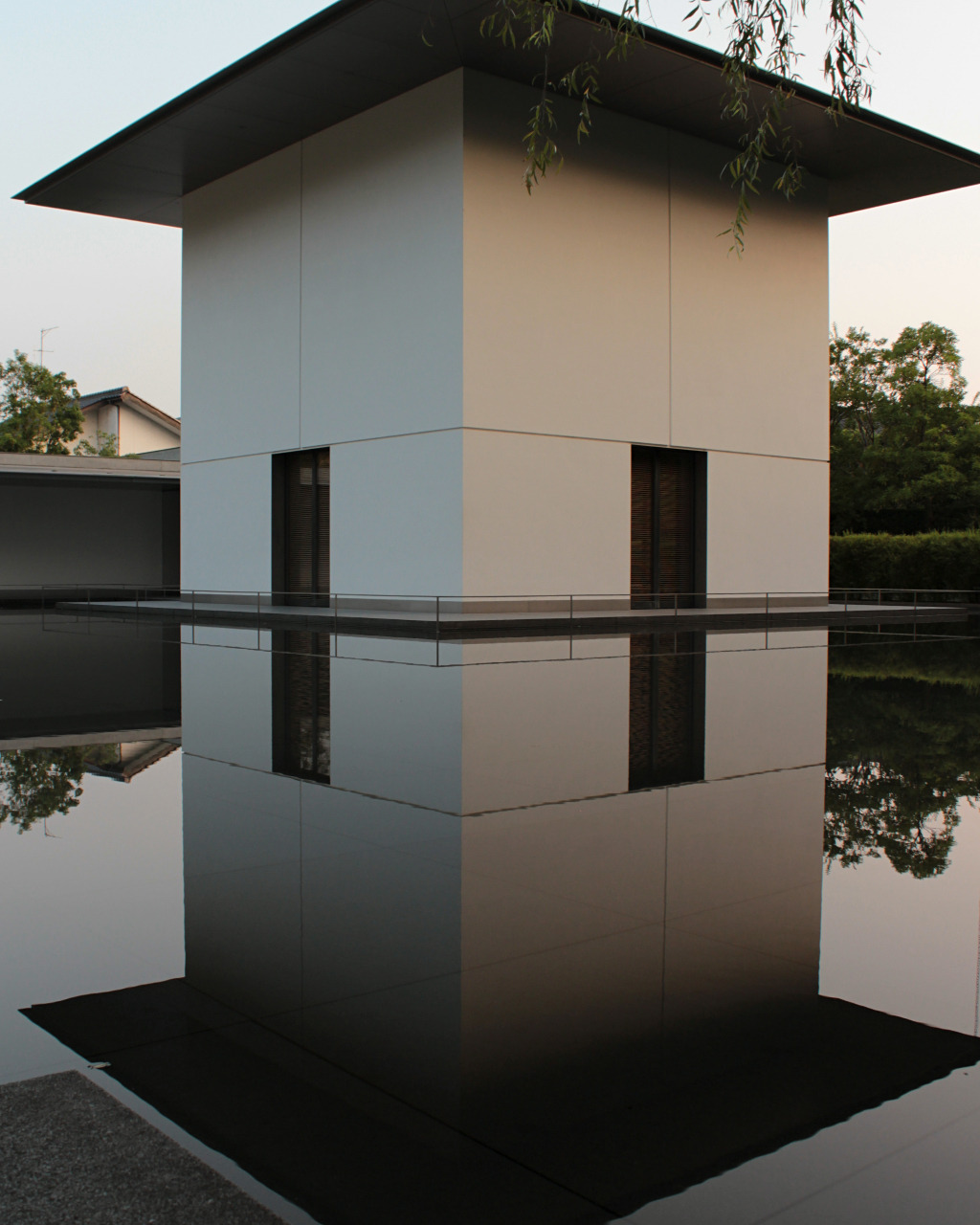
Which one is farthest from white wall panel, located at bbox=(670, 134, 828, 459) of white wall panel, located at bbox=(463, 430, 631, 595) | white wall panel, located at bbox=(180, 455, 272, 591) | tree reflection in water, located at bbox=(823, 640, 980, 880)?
tree reflection in water, located at bbox=(823, 640, 980, 880)

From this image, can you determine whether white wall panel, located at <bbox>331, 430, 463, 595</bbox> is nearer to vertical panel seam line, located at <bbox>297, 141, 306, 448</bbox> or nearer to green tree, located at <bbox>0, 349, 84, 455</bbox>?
vertical panel seam line, located at <bbox>297, 141, 306, 448</bbox>

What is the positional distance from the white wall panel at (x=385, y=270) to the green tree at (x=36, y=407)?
3705 centimetres

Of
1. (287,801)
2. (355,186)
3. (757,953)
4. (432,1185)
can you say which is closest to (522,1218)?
(432,1185)

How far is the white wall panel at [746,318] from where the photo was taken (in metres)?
25.5

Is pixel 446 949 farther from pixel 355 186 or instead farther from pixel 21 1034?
pixel 355 186

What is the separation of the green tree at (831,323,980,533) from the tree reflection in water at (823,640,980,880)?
34337mm

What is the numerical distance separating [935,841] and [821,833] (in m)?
0.56

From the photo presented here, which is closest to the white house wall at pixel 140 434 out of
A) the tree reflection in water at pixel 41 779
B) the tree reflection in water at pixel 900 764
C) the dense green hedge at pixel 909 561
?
the dense green hedge at pixel 909 561

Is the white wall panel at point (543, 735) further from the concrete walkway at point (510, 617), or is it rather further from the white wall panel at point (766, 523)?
the white wall panel at point (766, 523)

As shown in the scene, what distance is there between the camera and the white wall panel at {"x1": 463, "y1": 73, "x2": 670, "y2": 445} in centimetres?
2222

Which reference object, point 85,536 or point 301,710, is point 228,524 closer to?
point 85,536

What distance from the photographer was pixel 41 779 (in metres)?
7.43

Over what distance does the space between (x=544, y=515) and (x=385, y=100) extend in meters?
8.77

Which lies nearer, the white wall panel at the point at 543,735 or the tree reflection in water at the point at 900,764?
the tree reflection in water at the point at 900,764
